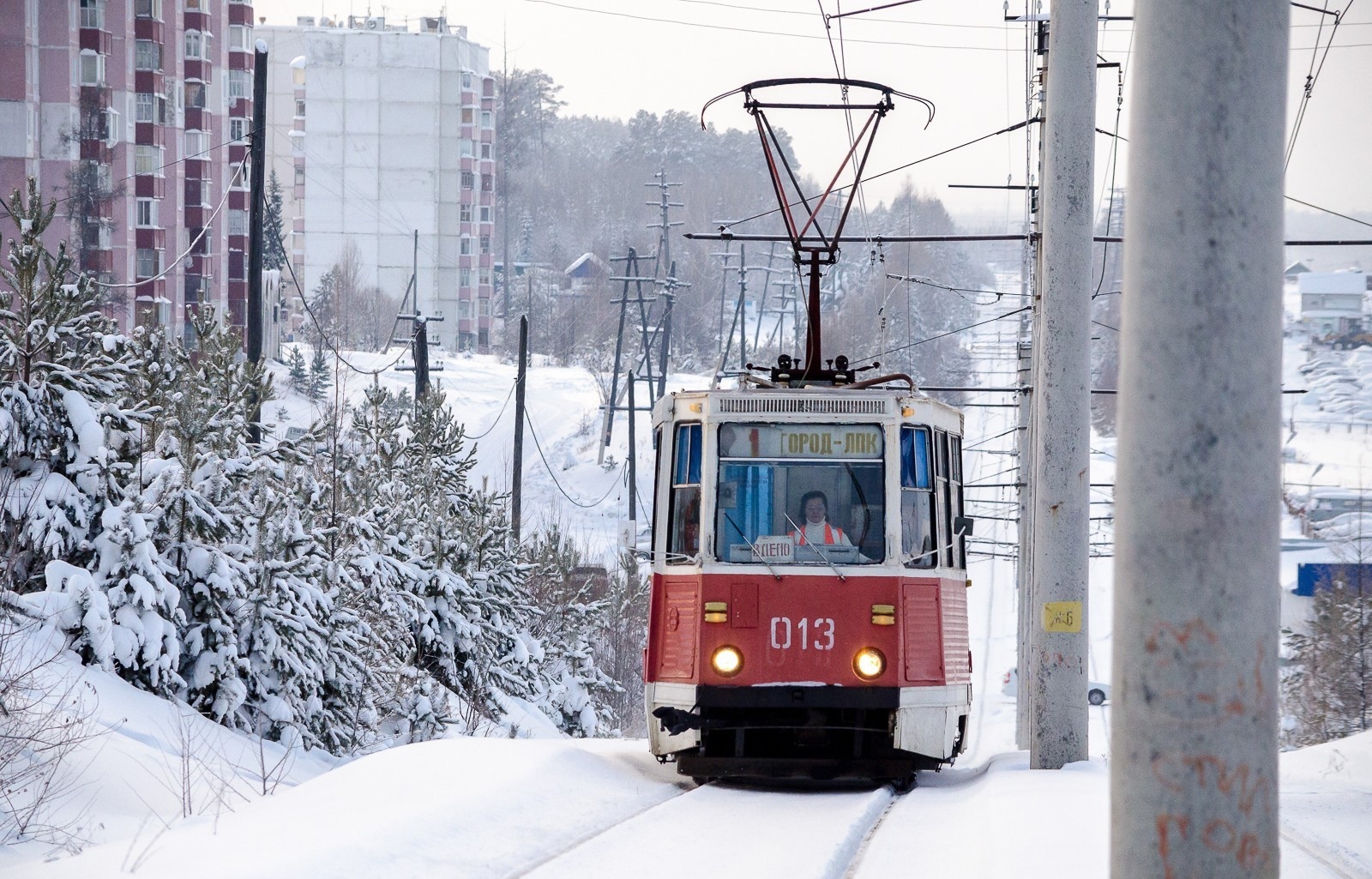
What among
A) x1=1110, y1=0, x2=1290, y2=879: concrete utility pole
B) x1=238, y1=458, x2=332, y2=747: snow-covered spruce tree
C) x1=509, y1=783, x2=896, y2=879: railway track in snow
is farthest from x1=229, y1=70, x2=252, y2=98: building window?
x1=1110, y1=0, x2=1290, y2=879: concrete utility pole

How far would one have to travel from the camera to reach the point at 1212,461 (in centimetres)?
357

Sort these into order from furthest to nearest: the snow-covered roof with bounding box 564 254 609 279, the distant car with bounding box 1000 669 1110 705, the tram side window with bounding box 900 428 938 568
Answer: the snow-covered roof with bounding box 564 254 609 279
the distant car with bounding box 1000 669 1110 705
the tram side window with bounding box 900 428 938 568

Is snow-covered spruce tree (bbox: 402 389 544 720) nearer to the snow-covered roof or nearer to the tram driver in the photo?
the tram driver

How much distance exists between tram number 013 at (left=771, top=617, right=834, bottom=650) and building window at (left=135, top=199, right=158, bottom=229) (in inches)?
2151

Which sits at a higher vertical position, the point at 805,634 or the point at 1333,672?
the point at 805,634

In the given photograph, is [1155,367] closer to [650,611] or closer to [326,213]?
[650,611]

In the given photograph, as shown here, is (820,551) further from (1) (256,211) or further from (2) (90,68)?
(2) (90,68)

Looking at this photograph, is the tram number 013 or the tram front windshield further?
the tram front windshield

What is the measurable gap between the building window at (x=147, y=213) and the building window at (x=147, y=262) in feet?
3.06

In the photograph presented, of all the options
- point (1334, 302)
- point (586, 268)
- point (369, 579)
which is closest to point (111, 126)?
point (369, 579)

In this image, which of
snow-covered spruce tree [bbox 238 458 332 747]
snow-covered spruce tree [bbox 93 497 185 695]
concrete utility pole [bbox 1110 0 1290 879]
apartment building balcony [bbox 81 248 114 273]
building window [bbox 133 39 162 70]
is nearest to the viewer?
concrete utility pole [bbox 1110 0 1290 879]

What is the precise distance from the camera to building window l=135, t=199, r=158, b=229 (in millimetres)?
60875

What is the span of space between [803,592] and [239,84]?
70.4 m

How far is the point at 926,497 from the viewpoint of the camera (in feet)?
37.6
